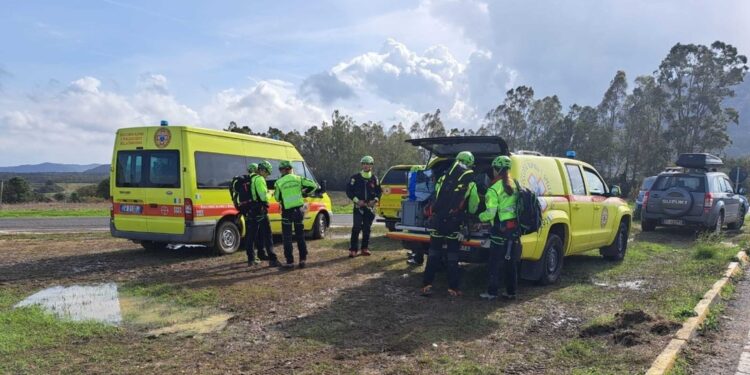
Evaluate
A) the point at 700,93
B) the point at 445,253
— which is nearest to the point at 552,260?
the point at 445,253

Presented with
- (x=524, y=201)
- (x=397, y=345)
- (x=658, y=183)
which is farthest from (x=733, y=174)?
(x=397, y=345)

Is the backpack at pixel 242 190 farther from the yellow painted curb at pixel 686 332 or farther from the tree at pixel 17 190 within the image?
the tree at pixel 17 190

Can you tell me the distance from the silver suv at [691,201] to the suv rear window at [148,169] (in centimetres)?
1188

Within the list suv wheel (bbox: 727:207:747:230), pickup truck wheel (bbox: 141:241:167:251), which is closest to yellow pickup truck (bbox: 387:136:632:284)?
pickup truck wheel (bbox: 141:241:167:251)

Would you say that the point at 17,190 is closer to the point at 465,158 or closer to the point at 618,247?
the point at 465,158

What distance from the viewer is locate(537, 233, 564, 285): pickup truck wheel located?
732 centimetres

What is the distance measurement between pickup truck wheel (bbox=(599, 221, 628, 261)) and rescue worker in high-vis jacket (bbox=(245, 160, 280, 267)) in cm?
578

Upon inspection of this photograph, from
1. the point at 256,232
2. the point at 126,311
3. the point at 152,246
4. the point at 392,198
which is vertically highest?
the point at 392,198

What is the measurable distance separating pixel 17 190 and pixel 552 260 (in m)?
36.1

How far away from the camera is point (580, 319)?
19.0 ft

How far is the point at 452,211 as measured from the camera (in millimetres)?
6477

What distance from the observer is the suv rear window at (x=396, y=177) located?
12.8 m

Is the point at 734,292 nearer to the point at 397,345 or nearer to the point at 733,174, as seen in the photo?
the point at 397,345

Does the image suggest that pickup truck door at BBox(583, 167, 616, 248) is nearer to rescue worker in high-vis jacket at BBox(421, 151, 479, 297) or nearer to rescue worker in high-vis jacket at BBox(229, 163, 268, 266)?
rescue worker in high-vis jacket at BBox(421, 151, 479, 297)
